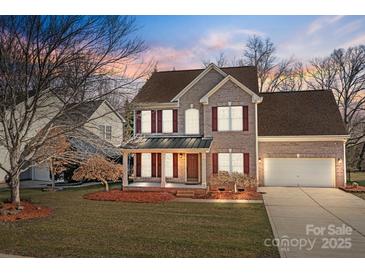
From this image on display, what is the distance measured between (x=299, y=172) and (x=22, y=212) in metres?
15.5

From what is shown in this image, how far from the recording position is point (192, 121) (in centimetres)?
1919

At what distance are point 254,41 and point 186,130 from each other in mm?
18901

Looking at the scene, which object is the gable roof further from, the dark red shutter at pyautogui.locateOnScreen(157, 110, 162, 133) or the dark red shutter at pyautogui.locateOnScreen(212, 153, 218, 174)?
the dark red shutter at pyautogui.locateOnScreen(157, 110, 162, 133)

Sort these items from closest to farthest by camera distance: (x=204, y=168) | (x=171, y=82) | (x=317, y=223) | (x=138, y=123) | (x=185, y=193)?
(x=317, y=223)
(x=185, y=193)
(x=204, y=168)
(x=138, y=123)
(x=171, y=82)

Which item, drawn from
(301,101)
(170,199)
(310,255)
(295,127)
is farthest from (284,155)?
(310,255)

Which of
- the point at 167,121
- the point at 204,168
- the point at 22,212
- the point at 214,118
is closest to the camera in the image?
the point at 22,212

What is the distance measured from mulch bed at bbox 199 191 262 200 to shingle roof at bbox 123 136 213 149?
2762mm

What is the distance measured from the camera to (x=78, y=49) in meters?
11.5

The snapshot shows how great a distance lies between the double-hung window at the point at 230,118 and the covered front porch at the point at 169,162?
4.58 ft

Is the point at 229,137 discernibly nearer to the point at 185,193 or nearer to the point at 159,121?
the point at 185,193

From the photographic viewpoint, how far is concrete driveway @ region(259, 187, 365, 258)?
7.14 metres

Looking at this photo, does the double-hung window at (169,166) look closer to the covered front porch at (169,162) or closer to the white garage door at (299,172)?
the covered front porch at (169,162)

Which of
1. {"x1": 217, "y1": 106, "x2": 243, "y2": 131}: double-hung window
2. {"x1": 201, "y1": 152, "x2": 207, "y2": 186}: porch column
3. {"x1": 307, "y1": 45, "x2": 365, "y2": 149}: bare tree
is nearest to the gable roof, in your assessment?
{"x1": 217, "y1": 106, "x2": 243, "y2": 131}: double-hung window

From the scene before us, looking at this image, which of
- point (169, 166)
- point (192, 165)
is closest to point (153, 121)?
point (169, 166)
